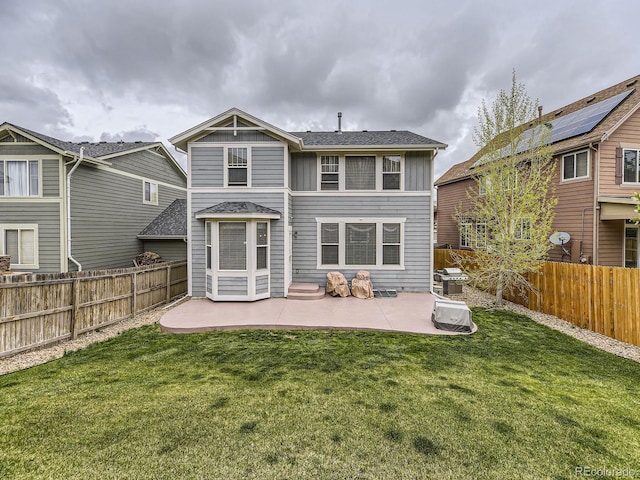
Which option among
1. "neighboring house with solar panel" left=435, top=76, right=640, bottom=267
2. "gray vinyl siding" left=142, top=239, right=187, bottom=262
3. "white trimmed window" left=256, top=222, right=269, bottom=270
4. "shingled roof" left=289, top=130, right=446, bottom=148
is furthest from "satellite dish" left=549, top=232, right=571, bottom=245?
"gray vinyl siding" left=142, top=239, right=187, bottom=262

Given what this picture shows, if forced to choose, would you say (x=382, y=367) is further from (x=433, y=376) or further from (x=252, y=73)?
(x=252, y=73)

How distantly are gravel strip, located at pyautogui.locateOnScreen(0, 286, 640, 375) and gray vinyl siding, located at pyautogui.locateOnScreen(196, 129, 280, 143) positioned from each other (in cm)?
556

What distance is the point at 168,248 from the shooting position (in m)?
14.4

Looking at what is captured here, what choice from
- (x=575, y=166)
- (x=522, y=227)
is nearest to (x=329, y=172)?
(x=522, y=227)

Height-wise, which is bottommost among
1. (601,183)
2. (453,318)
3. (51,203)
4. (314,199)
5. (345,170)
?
(453,318)

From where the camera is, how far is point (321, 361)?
5.09 meters

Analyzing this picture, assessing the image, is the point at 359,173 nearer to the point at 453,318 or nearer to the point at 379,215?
the point at 379,215

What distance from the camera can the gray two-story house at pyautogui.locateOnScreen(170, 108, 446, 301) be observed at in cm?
948

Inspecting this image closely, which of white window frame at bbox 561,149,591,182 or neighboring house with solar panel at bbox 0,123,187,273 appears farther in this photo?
neighboring house with solar panel at bbox 0,123,187,273

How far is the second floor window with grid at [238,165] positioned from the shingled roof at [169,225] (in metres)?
5.58

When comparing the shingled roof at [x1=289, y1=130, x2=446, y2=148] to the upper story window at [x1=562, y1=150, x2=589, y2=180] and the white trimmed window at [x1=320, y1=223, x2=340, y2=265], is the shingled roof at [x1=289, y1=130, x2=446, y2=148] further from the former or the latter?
the upper story window at [x1=562, y1=150, x2=589, y2=180]

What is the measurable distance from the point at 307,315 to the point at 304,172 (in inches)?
207

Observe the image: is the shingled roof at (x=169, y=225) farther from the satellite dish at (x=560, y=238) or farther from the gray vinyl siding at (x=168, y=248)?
the satellite dish at (x=560, y=238)

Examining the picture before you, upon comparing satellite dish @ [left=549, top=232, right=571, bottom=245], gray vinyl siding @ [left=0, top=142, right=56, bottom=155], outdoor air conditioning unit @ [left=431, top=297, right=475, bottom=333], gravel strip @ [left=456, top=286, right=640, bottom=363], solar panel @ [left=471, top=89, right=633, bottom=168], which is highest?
solar panel @ [left=471, top=89, right=633, bottom=168]
